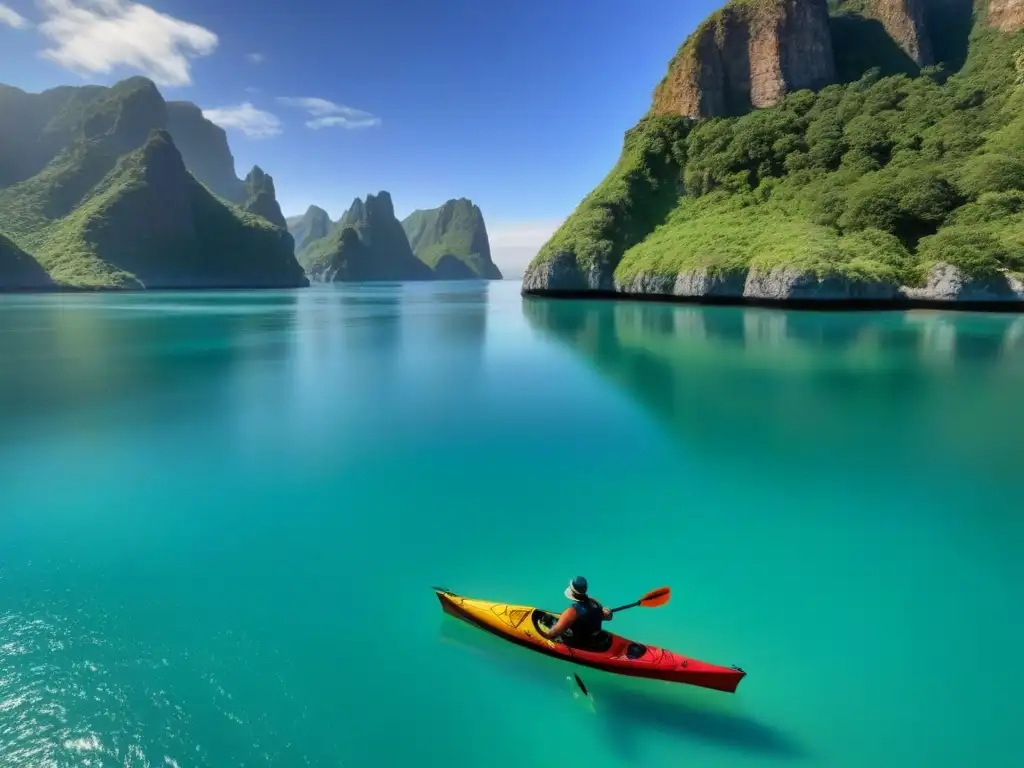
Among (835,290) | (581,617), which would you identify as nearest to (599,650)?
(581,617)

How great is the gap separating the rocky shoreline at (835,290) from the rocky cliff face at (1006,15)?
60.8 metres

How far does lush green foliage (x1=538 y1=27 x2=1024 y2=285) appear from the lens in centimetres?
6031

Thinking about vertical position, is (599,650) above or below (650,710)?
above

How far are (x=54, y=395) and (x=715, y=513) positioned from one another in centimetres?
2782

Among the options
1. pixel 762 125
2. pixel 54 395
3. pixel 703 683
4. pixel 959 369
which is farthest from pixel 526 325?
pixel 762 125

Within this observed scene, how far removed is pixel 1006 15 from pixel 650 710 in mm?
126894

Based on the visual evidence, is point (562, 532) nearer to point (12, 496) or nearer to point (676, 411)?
point (676, 411)

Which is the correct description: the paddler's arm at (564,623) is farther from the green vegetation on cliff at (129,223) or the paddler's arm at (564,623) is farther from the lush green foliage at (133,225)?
the lush green foliage at (133,225)

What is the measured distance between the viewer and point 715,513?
13.9 metres

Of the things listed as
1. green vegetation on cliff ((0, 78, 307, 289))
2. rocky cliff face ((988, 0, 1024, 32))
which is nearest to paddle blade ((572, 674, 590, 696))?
Answer: rocky cliff face ((988, 0, 1024, 32))

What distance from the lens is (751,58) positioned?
327ft

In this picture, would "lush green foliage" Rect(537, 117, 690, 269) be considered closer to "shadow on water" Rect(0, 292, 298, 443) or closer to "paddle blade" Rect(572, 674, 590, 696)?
"shadow on water" Rect(0, 292, 298, 443)

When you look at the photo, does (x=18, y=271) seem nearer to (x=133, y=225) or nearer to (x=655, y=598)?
(x=133, y=225)

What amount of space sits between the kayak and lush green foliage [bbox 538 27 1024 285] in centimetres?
6039
